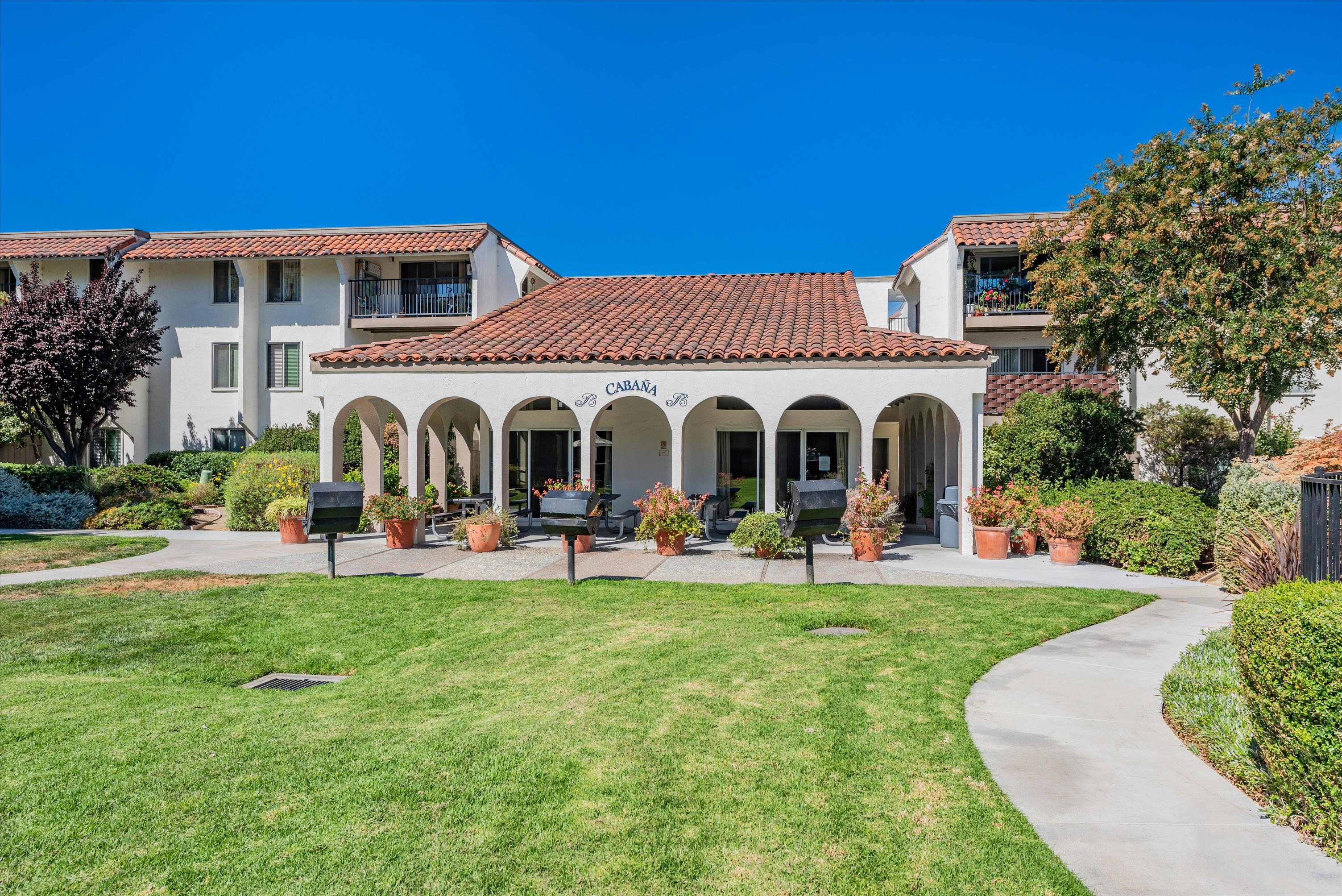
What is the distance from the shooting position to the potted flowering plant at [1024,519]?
47.0ft

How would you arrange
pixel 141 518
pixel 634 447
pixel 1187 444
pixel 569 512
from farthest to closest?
1. pixel 634 447
2. pixel 1187 444
3. pixel 141 518
4. pixel 569 512

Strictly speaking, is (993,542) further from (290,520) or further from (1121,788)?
A: (290,520)

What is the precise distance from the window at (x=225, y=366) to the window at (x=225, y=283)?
1.67 meters

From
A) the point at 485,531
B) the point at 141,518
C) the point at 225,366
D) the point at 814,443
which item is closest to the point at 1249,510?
the point at 814,443


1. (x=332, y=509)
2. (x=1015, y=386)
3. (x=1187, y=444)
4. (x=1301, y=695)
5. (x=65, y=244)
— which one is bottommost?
(x=1301, y=695)

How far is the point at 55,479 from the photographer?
842 inches

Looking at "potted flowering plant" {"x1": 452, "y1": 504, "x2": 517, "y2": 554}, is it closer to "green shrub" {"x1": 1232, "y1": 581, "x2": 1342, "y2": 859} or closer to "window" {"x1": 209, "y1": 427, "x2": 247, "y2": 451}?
"green shrub" {"x1": 1232, "y1": 581, "x2": 1342, "y2": 859}

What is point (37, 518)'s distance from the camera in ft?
64.3

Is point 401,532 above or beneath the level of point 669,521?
beneath

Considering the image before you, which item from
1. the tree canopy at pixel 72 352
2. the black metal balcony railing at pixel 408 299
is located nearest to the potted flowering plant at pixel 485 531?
the black metal balcony railing at pixel 408 299

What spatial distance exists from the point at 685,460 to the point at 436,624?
12115 mm

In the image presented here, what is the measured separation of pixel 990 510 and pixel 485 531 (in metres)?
9.31

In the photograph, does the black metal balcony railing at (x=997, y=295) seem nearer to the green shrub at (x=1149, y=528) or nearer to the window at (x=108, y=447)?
the green shrub at (x=1149, y=528)

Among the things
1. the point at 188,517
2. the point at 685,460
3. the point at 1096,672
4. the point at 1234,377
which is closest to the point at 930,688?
the point at 1096,672
